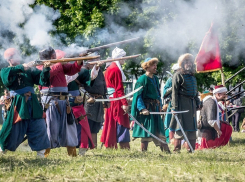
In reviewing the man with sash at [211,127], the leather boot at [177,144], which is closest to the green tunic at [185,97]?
the leather boot at [177,144]

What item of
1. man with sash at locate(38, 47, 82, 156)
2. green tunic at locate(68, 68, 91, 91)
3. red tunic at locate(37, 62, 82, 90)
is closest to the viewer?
red tunic at locate(37, 62, 82, 90)

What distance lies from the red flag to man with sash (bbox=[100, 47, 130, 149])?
6.49 ft

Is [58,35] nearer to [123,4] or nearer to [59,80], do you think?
[59,80]

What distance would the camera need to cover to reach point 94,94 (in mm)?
8703

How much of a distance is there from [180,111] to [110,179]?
3.46 m

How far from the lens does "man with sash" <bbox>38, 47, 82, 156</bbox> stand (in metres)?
6.96

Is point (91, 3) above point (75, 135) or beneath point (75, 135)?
above

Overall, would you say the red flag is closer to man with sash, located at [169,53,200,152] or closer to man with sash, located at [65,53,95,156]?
man with sash, located at [169,53,200,152]

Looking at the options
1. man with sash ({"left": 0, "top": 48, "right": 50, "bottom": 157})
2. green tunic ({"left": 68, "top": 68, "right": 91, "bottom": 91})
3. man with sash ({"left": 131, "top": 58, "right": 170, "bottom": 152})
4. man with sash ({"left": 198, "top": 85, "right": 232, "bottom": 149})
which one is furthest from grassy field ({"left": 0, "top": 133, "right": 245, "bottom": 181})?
man with sash ({"left": 198, "top": 85, "right": 232, "bottom": 149})

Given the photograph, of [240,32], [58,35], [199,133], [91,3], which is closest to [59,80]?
[58,35]

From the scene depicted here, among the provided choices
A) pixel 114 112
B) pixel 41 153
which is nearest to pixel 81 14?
pixel 114 112

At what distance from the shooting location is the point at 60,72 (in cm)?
697

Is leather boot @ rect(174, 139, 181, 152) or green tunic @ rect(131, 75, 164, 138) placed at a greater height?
green tunic @ rect(131, 75, 164, 138)

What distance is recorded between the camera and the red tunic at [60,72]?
6.81 m
